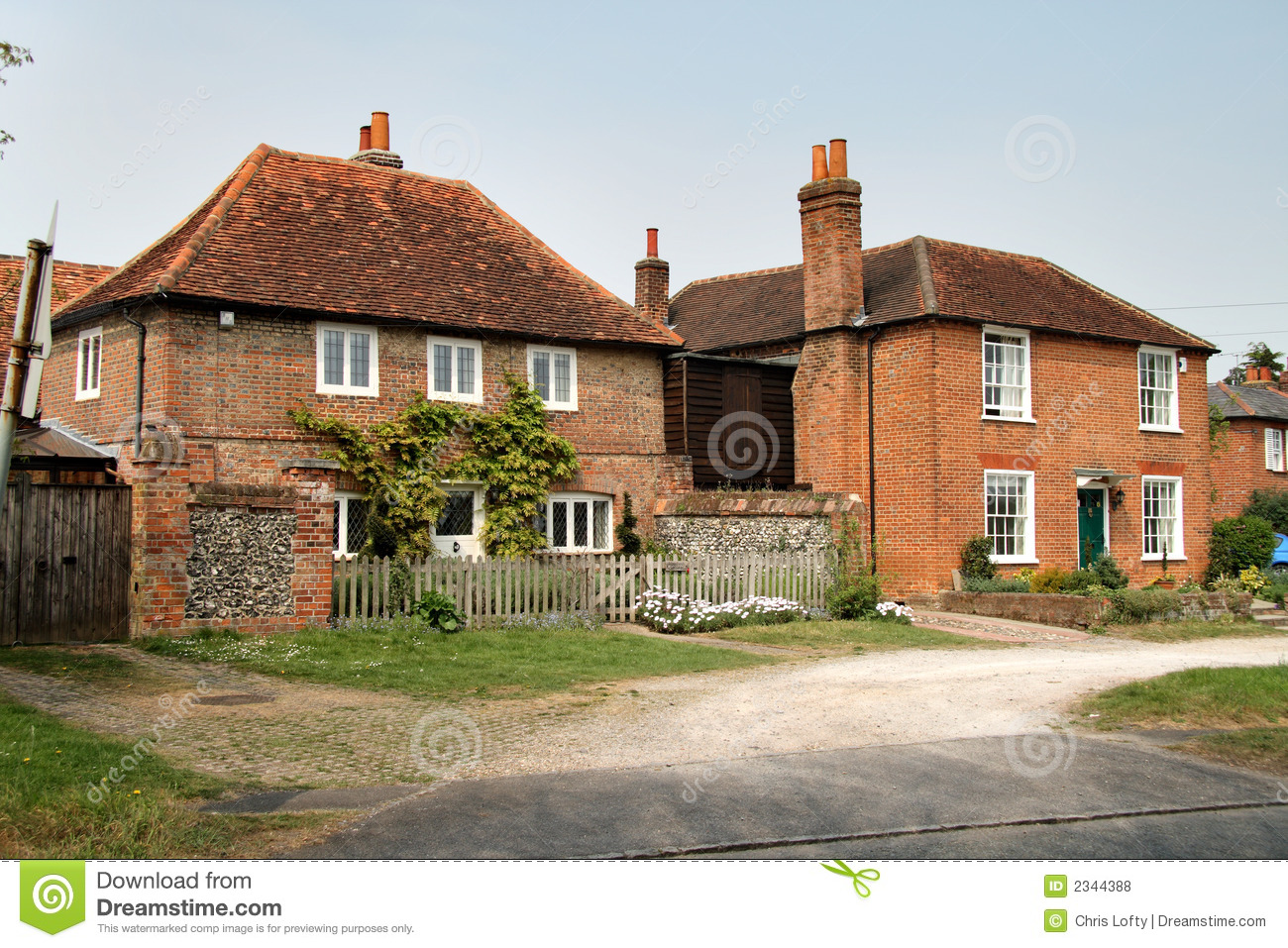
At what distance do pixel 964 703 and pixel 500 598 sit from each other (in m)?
8.01

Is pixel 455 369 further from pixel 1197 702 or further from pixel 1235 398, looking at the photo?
pixel 1235 398

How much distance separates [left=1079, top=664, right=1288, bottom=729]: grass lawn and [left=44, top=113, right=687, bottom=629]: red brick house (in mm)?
10412

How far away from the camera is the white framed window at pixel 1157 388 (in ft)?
83.4

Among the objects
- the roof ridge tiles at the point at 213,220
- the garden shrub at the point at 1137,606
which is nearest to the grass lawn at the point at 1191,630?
the garden shrub at the point at 1137,606

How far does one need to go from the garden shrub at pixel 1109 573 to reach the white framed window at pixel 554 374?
36.9ft

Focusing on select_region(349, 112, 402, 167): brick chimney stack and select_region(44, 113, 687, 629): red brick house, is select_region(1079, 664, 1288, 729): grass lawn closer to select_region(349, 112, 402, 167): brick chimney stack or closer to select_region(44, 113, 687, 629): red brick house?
select_region(44, 113, 687, 629): red brick house

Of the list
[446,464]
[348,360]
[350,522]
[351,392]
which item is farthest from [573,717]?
[348,360]

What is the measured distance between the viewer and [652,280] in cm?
2758

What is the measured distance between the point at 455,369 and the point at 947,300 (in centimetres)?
1015

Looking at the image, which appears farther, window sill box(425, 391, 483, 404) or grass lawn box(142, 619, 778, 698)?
window sill box(425, 391, 483, 404)

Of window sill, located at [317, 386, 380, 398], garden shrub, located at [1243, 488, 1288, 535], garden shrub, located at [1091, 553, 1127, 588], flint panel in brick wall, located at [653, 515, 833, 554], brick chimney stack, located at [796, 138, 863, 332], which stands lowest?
garden shrub, located at [1091, 553, 1127, 588]

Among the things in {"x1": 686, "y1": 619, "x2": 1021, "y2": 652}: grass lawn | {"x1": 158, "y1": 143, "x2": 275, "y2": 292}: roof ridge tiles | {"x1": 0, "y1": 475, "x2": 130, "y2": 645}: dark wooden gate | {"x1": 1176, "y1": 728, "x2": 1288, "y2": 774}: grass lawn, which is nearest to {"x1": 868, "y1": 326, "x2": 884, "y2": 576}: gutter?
{"x1": 686, "y1": 619, "x2": 1021, "y2": 652}: grass lawn

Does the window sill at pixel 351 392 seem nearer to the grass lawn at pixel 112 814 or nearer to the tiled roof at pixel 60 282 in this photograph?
the tiled roof at pixel 60 282

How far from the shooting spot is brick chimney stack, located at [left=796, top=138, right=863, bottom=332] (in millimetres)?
22703
